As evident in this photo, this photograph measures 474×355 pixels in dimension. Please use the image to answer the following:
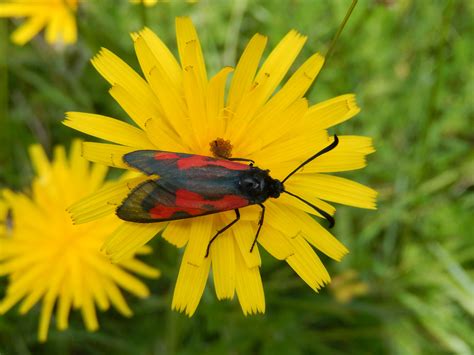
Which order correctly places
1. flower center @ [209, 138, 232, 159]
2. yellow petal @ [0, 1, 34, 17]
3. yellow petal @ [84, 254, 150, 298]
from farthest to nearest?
yellow petal @ [0, 1, 34, 17]
yellow petal @ [84, 254, 150, 298]
flower center @ [209, 138, 232, 159]

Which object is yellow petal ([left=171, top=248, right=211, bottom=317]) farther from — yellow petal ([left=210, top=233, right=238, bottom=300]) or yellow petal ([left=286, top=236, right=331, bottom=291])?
yellow petal ([left=286, top=236, right=331, bottom=291])

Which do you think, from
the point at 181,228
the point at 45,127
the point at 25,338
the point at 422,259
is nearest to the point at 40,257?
the point at 25,338

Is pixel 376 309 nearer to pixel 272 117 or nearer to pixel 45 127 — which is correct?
pixel 272 117

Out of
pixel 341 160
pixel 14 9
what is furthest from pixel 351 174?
pixel 14 9

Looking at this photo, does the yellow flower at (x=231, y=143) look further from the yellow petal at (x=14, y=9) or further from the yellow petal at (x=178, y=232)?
the yellow petal at (x=14, y=9)

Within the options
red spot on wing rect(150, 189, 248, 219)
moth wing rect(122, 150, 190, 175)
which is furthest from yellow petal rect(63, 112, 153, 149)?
red spot on wing rect(150, 189, 248, 219)
